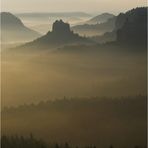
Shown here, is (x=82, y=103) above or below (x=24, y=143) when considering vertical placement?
below

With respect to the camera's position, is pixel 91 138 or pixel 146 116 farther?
pixel 146 116

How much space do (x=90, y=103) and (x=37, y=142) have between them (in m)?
68.3

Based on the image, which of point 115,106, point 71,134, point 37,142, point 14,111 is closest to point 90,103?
point 115,106

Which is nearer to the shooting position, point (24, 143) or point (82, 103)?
point (24, 143)

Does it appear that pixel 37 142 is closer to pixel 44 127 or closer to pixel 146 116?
pixel 44 127

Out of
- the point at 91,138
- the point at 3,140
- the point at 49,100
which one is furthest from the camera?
the point at 49,100

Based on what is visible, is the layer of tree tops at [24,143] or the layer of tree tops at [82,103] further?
the layer of tree tops at [82,103]

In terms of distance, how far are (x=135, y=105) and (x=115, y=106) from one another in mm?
8751

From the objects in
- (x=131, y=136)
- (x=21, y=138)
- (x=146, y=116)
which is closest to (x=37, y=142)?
(x=21, y=138)

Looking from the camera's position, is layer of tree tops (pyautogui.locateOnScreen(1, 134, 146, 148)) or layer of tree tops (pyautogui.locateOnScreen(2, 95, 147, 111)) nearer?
layer of tree tops (pyautogui.locateOnScreen(1, 134, 146, 148))

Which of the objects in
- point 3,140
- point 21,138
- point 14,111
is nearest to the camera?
point 3,140

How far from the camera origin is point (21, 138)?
366ft

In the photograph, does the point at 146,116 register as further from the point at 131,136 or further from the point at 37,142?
the point at 37,142

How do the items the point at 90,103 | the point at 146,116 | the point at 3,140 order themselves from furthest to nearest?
1. the point at 90,103
2. the point at 146,116
3. the point at 3,140
